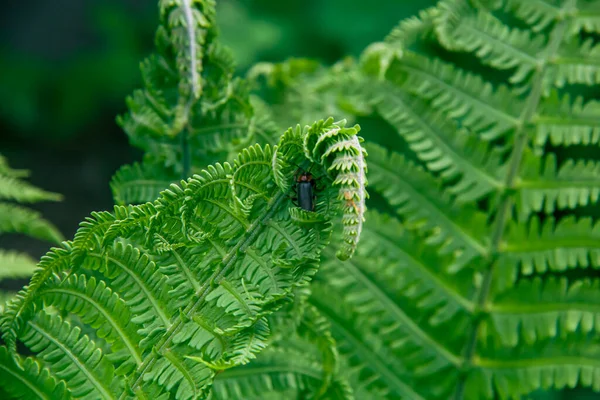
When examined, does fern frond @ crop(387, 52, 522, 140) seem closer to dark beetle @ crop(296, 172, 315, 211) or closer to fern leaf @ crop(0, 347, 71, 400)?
dark beetle @ crop(296, 172, 315, 211)

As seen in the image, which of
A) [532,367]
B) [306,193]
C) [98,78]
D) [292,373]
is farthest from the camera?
[98,78]

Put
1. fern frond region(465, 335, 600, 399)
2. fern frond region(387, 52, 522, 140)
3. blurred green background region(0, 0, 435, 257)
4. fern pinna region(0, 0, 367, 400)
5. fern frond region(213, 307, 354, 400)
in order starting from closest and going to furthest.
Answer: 1. fern pinna region(0, 0, 367, 400)
2. fern frond region(213, 307, 354, 400)
3. fern frond region(465, 335, 600, 399)
4. fern frond region(387, 52, 522, 140)
5. blurred green background region(0, 0, 435, 257)

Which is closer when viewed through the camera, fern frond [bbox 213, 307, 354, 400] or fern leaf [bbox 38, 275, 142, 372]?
fern leaf [bbox 38, 275, 142, 372]

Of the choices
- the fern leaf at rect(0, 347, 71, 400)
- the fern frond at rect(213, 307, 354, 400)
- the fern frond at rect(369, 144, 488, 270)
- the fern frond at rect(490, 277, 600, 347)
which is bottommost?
the fern leaf at rect(0, 347, 71, 400)

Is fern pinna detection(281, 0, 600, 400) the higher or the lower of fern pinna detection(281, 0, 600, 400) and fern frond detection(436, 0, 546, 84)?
the lower

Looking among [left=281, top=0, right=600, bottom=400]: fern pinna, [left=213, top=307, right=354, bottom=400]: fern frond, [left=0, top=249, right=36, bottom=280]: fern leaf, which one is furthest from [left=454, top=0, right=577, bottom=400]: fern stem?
[left=0, top=249, right=36, bottom=280]: fern leaf

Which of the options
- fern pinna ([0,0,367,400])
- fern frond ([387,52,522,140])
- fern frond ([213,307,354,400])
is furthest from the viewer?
fern frond ([387,52,522,140])

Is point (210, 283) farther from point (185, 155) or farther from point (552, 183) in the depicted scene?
point (552, 183)

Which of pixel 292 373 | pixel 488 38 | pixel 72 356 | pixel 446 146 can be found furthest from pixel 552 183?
pixel 72 356
